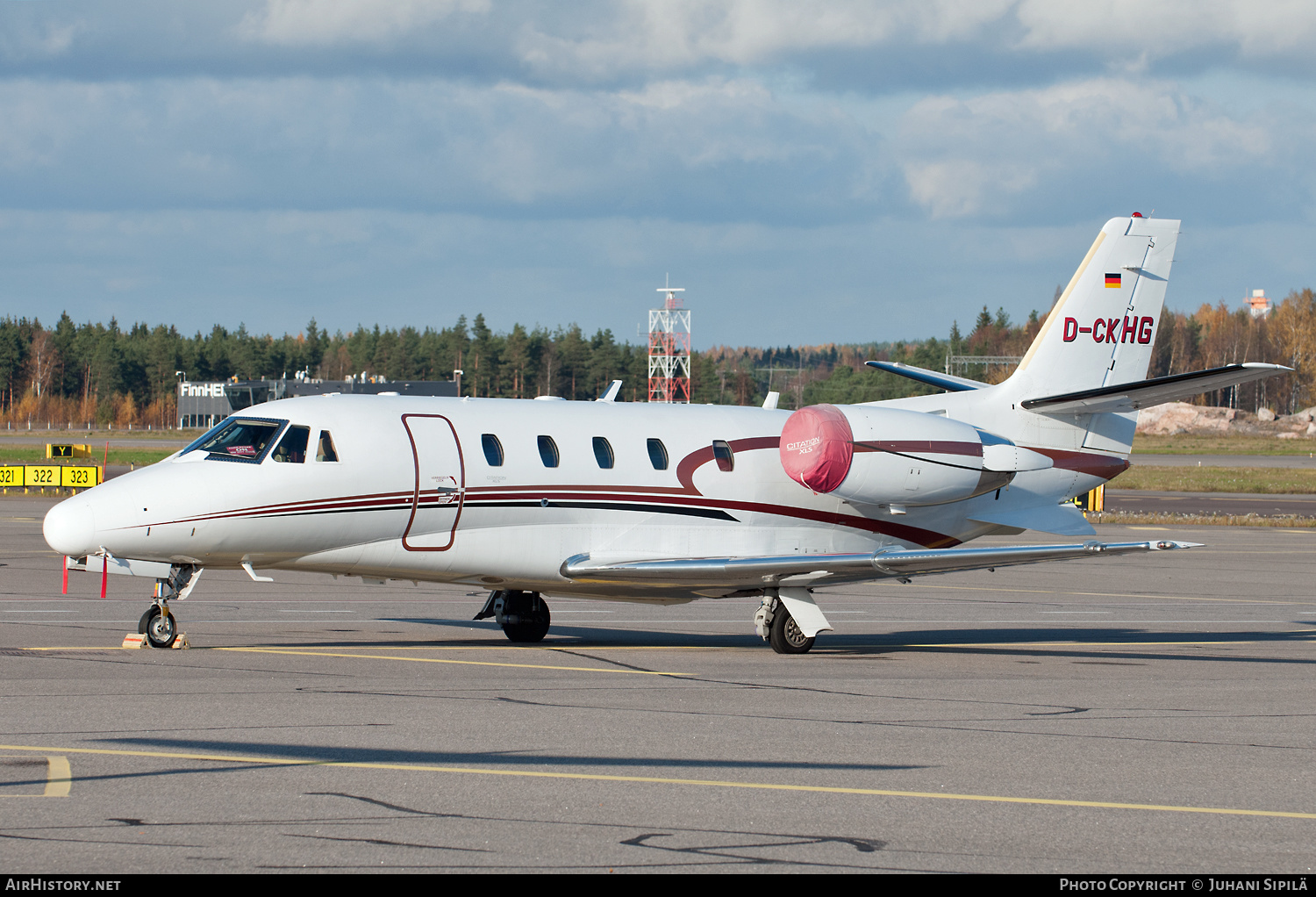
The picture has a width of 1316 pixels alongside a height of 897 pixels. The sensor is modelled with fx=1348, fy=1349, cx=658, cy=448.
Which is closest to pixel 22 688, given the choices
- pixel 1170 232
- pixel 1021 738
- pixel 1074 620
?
pixel 1021 738

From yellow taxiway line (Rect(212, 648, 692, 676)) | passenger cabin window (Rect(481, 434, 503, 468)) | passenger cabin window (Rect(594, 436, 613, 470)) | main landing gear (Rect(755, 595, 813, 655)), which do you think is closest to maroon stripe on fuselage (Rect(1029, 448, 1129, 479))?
main landing gear (Rect(755, 595, 813, 655))

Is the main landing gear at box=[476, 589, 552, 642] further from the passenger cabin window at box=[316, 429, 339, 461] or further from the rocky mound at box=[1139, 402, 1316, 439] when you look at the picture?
the rocky mound at box=[1139, 402, 1316, 439]

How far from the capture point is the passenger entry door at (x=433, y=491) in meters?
17.0

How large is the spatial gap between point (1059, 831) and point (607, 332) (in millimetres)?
183703

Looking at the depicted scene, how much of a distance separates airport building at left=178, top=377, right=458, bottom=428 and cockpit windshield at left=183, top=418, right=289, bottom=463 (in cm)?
5681

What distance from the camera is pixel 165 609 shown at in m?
16.5

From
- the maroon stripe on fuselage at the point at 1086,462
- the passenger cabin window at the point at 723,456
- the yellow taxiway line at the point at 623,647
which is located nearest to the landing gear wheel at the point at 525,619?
the yellow taxiway line at the point at 623,647

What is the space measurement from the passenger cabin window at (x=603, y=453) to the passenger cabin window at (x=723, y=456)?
1.62 meters

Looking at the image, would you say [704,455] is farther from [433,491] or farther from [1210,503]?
[1210,503]

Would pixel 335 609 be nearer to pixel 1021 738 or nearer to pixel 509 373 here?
pixel 1021 738

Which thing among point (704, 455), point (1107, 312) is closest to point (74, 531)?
point (704, 455)

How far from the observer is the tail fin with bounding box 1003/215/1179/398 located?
21422mm

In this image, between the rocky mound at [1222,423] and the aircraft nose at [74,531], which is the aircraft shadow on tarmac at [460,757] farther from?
the rocky mound at [1222,423]

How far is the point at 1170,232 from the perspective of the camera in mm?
21781
